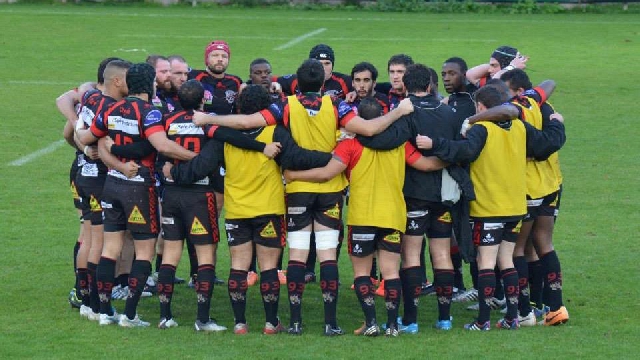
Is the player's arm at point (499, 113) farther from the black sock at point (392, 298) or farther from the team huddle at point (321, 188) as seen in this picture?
the black sock at point (392, 298)

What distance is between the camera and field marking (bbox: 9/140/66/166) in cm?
1711

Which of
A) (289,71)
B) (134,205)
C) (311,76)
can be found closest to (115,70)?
(134,205)

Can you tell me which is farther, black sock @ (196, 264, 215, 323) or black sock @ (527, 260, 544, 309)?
black sock @ (527, 260, 544, 309)

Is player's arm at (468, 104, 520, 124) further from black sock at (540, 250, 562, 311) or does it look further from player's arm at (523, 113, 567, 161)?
black sock at (540, 250, 562, 311)

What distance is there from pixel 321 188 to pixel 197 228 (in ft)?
3.48

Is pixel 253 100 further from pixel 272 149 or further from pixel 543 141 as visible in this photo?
pixel 543 141

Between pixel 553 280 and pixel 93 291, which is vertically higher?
pixel 553 280

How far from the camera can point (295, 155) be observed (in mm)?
9180

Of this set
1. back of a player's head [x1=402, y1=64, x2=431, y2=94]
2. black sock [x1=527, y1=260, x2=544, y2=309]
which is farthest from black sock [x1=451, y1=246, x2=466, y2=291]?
back of a player's head [x1=402, y1=64, x2=431, y2=94]

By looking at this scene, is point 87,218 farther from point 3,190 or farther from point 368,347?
point 3,190

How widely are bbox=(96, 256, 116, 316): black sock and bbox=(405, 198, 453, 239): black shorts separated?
2471 millimetres

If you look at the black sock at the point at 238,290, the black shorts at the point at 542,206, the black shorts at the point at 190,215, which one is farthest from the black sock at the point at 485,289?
the black shorts at the point at 190,215

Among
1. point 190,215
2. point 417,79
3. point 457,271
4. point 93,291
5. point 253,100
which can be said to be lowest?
point 457,271

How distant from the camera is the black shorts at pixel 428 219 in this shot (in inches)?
372
